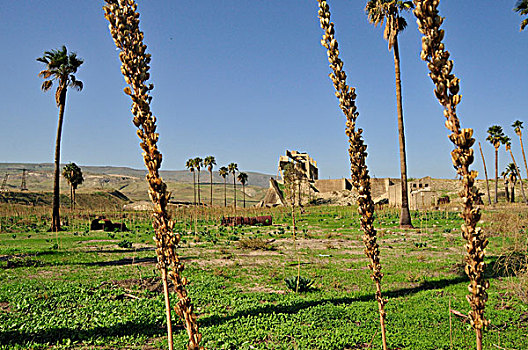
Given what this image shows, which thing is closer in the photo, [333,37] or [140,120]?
[140,120]

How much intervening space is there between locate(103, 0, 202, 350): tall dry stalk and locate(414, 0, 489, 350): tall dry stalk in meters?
0.86

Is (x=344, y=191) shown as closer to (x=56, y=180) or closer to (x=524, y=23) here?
(x=524, y=23)

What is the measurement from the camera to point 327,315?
23.5 ft

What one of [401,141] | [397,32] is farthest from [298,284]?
[397,32]

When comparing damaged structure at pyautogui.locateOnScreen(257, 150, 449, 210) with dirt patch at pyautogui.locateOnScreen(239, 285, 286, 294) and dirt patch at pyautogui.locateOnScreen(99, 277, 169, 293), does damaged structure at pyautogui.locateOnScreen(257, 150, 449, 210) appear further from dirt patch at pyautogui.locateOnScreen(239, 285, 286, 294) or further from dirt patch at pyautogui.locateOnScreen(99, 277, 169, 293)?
dirt patch at pyautogui.locateOnScreen(99, 277, 169, 293)

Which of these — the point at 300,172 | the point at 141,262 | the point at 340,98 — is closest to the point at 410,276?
the point at 300,172

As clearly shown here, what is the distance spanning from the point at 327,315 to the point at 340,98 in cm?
618

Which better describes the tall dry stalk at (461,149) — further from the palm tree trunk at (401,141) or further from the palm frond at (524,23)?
the palm frond at (524,23)

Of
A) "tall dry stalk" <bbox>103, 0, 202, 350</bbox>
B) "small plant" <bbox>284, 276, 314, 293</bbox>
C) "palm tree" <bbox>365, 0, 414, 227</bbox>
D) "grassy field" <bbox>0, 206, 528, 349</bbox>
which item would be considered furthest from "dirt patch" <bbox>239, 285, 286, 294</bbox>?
"palm tree" <bbox>365, 0, 414, 227</bbox>

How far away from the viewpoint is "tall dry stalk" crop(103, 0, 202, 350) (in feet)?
4.04

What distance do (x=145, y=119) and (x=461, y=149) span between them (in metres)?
0.99

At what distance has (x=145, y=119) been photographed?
1.28 m

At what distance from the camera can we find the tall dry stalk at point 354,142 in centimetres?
174

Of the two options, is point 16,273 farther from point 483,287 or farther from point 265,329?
point 483,287
